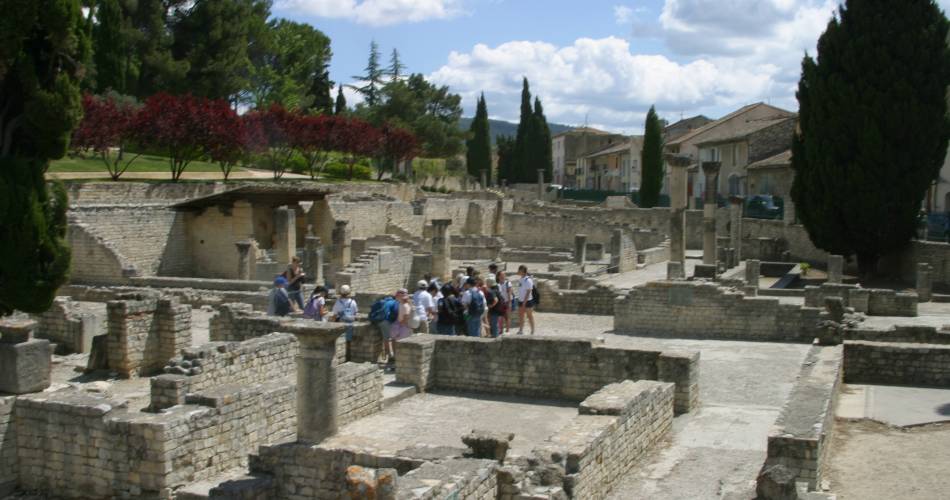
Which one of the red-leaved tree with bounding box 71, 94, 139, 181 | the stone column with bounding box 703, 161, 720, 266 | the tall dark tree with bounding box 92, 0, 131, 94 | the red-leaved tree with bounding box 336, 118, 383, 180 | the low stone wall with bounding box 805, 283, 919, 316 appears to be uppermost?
the tall dark tree with bounding box 92, 0, 131, 94

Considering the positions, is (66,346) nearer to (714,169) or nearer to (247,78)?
(714,169)

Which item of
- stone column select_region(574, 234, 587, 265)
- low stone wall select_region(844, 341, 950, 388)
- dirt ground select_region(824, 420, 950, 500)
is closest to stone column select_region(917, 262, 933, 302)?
low stone wall select_region(844, 341, 950, 388)

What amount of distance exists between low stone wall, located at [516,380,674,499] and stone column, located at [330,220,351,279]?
2048cm

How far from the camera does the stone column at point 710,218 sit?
106 ft

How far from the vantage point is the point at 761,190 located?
5450 cm

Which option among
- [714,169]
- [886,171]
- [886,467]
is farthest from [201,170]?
[886,467]

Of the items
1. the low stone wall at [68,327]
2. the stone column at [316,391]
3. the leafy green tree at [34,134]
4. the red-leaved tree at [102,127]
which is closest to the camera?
the stone column at [316,391]

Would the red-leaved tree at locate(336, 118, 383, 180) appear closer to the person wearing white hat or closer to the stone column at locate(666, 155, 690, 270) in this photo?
the stone column at locate(666, 155, 690, 270)

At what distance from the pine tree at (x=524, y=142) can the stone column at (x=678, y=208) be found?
4424 cm

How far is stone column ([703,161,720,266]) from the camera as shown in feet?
106

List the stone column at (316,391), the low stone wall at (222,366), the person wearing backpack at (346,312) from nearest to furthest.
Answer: the stone column at (316,391), the low stone wall at (222,366), the person wearing backpack at (346,312)

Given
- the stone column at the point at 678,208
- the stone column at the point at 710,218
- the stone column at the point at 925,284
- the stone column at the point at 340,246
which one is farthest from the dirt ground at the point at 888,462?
the stone column at the point at 340,246

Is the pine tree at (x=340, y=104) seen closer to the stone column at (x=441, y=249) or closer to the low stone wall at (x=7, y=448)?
the stone column at (x=441, y=249)

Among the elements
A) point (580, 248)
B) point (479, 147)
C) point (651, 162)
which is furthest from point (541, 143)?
point (580, 248)
